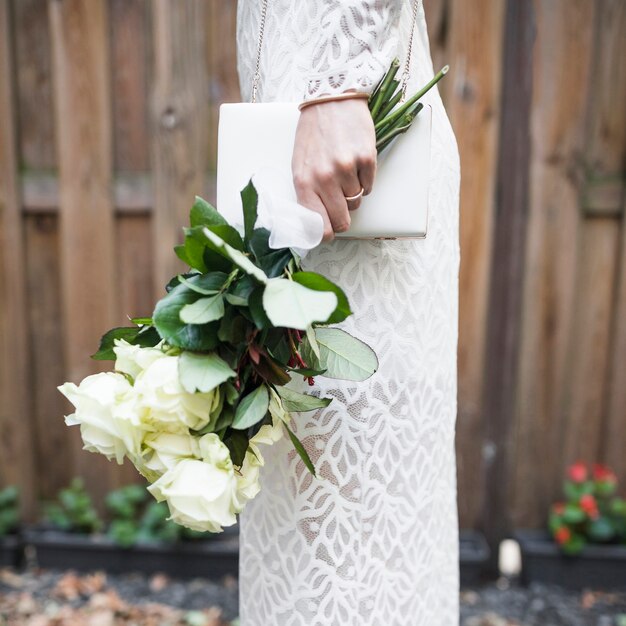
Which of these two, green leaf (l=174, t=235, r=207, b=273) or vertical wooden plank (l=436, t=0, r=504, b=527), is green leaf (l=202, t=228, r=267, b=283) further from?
vertical wooden plank (l=436, t=0, r=504, b=527)

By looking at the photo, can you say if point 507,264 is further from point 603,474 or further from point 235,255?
point 235,255

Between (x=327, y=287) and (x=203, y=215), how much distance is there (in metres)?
0.18

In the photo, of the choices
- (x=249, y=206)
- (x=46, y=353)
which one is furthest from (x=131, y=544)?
(x=249, y=206)

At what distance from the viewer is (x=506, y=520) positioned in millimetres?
2098

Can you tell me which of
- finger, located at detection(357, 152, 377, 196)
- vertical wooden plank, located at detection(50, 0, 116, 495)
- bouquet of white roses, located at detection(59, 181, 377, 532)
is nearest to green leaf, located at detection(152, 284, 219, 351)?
bouquet of white roses, located at detection(59, 181, 377, 532)

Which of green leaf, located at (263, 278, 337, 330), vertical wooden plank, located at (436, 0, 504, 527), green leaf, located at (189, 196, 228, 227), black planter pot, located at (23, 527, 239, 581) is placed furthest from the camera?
black planter pot, located at (23, 527, 239, 581)

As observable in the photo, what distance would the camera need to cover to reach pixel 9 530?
2.12 m

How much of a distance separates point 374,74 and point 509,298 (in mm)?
1372

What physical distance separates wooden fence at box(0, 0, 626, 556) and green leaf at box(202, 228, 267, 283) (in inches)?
53.3

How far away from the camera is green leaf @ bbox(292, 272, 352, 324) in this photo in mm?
680

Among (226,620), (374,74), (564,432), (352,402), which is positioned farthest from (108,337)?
(564,432)

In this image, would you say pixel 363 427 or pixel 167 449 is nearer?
pixel 167 449

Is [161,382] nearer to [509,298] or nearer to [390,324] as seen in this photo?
[390,324]

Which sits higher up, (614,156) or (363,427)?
(614,156)
